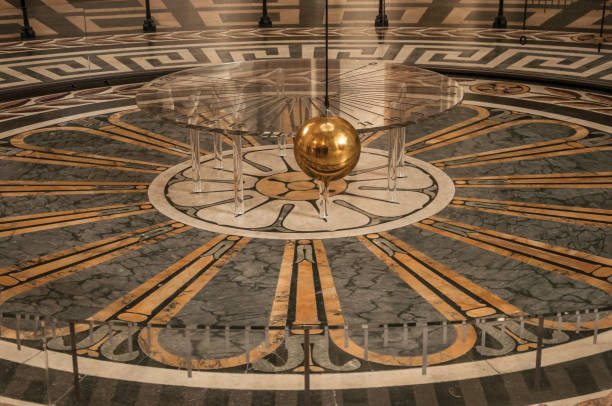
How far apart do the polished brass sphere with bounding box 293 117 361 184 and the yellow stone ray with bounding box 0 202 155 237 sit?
2.79m

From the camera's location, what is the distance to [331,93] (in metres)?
5.89

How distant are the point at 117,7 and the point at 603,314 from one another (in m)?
12.4

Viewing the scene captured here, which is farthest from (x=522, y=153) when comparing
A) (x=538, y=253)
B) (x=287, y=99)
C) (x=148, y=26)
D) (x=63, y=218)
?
(x=148, y=26)

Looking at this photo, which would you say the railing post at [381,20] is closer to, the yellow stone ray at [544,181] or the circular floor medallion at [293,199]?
the circular floor medallion at [293,199]

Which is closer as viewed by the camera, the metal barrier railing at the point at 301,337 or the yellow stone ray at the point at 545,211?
the metal barrier railing at the point at 301,337

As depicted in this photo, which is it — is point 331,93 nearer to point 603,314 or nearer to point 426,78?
point 426,78

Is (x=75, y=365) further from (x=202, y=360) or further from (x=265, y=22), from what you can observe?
(x=265, y=22)

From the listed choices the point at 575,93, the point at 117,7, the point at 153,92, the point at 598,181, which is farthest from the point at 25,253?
the point at 117,7


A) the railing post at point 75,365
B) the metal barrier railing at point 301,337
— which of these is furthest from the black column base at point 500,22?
the railing post at point 75,365

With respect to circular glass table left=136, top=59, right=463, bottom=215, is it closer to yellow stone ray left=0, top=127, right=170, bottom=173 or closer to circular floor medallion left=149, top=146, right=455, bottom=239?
circular floor medallion left=149, top=146, right=455, bottom=239

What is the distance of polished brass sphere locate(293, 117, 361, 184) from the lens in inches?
111

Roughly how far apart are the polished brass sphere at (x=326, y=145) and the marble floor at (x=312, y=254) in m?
0.61

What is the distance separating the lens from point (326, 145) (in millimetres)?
2830

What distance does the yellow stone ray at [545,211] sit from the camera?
5168mm
